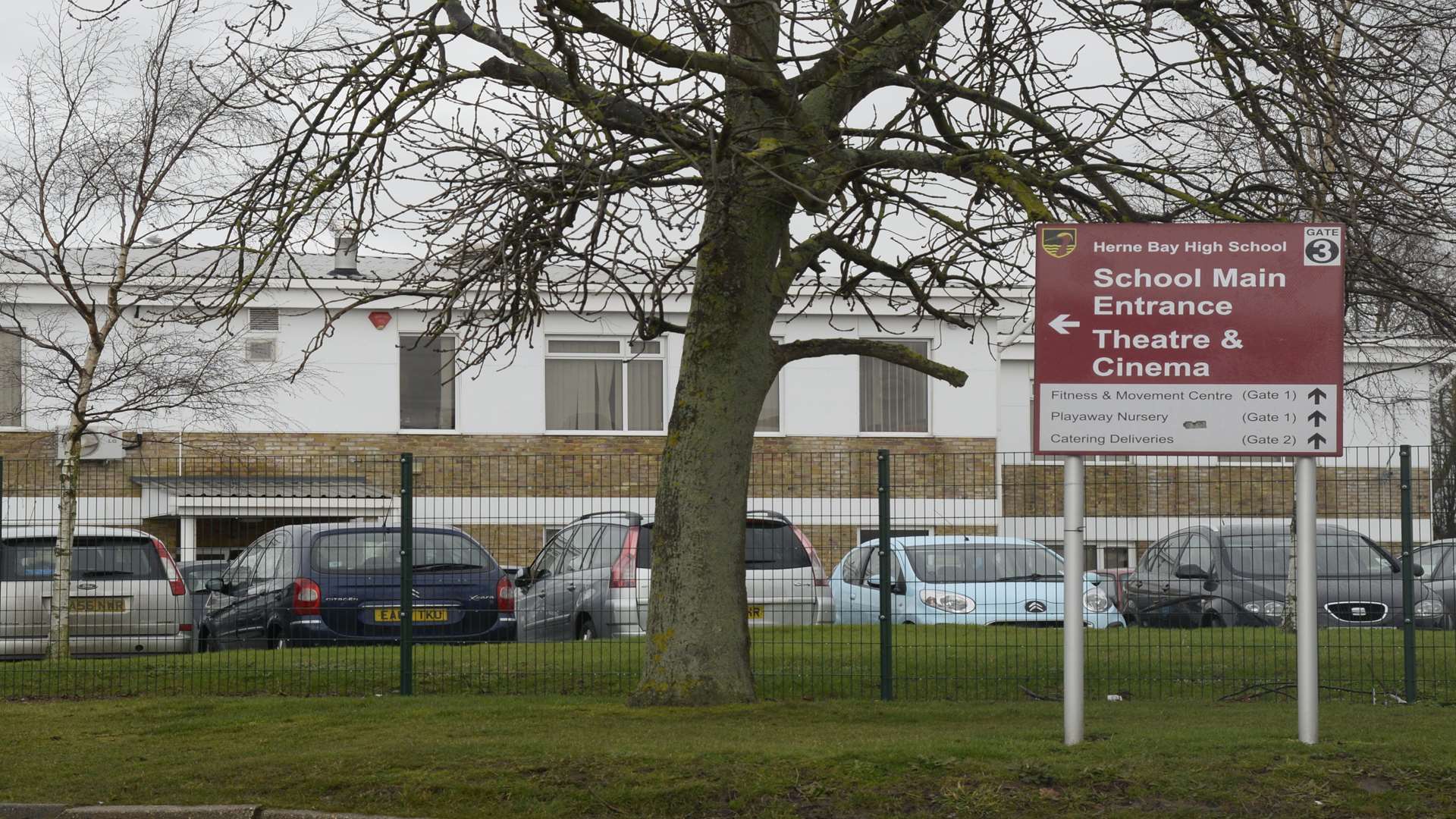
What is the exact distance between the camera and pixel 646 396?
26.8 metres

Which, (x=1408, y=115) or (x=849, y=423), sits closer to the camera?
(x=1408, y=115)

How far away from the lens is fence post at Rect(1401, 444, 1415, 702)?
462 inches

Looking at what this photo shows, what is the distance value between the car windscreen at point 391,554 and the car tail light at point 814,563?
2.49 meters

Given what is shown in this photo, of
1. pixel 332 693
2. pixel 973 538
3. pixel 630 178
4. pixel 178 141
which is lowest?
pixel 332 693

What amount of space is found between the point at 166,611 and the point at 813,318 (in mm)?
14987

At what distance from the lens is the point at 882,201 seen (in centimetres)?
1174

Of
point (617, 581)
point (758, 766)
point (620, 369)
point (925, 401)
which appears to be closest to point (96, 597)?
point (617, 581)

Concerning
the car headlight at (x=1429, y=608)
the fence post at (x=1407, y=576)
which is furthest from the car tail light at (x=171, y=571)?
the car headlight at (x=1429, y=608)

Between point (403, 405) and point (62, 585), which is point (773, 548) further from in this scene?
point (403, 405)

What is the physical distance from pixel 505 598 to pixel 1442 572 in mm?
10196

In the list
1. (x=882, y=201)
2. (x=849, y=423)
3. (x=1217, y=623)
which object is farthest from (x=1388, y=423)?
(x=882, y=201)

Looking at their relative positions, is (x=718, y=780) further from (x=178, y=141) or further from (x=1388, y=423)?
(x=1388, y=423)

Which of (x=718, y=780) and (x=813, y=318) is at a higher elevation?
(x=813, y=318)

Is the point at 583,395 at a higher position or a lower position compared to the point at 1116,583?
higher
